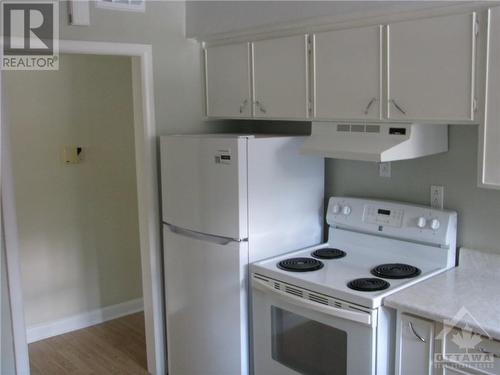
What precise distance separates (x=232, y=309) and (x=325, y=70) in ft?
4.20

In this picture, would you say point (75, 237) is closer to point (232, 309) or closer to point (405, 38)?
point (232, 309)

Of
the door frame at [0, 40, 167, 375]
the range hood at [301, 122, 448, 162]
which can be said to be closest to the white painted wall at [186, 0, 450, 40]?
the door frame at [0, 40, 167, 375]

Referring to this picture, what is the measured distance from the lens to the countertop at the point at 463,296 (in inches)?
84.0

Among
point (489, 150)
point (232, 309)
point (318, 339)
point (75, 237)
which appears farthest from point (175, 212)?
point (489, 150)

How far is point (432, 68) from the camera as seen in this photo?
7.74 ft

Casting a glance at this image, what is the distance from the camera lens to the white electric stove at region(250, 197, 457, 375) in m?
2.41

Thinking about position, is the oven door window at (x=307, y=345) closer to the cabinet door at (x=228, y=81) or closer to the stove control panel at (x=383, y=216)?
the stove control panel at (x=383, y=216)

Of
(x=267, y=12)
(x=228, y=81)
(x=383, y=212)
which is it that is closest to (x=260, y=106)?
(x=228, y=81)

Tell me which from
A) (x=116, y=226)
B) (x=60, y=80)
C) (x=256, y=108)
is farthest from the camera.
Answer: (x=116, y=226)

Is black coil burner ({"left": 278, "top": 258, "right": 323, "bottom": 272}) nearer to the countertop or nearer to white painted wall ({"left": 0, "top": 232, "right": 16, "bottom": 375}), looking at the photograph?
the countertop

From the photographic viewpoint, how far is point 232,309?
2938 mm

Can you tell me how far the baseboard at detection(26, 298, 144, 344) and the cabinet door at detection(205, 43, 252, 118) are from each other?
193 cm

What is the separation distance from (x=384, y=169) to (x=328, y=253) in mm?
Answer: 528

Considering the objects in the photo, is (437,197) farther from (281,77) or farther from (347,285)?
(281,77)
